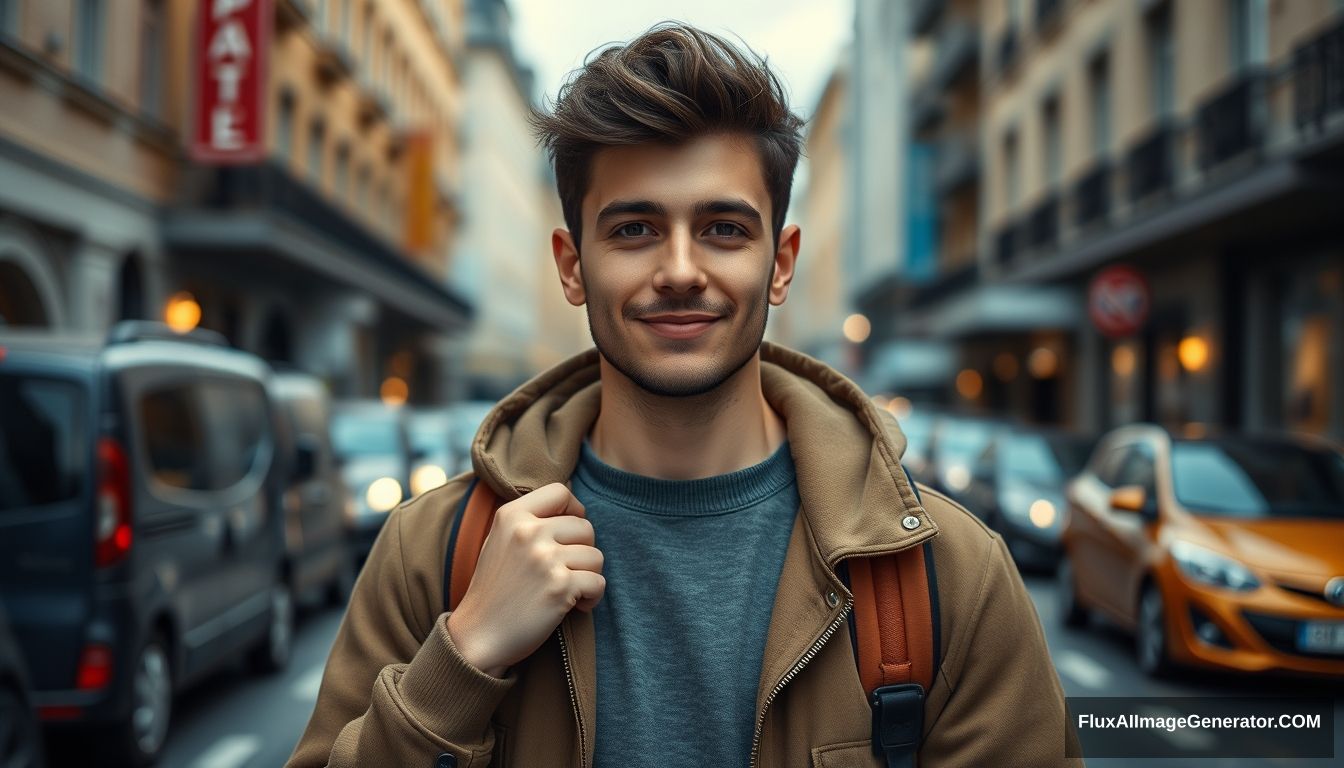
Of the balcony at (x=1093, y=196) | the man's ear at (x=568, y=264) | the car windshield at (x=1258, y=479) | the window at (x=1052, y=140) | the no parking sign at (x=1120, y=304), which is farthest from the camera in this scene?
the window at (x=1052, y=140)

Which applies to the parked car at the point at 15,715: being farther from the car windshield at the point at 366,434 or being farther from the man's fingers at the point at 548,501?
the car windshield at the point at 366,434

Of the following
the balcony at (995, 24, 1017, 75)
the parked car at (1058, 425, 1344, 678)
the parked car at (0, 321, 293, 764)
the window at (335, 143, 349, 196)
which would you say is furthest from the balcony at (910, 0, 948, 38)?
the parked car at (0, 321, 293, 764)

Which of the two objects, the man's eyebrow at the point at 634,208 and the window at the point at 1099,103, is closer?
the man's eyebrow at the point at 634,208

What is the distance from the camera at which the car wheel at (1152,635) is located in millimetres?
7906

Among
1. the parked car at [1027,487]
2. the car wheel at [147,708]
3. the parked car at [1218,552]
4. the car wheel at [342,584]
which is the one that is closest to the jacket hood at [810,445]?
the car wheel at [147,708]

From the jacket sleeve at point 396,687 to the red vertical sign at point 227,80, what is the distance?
16.9 meters

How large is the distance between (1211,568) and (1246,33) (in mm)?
12151

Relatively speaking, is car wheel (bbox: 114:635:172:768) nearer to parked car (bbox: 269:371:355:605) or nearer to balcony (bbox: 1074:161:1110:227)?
parked car (bbox: 269:371:355:605)

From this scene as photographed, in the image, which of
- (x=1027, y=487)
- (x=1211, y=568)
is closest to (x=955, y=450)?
(x=1027, y=487)

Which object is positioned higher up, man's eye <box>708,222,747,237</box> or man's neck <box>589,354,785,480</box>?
man's eye <box>708,222,747,237</box>

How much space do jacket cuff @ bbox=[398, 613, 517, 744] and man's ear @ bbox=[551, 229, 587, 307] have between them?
26.2 inches

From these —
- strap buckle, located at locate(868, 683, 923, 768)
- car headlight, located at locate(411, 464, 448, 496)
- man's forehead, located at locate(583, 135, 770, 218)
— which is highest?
man's forehead, located at locate(583, 135, 770, 218)

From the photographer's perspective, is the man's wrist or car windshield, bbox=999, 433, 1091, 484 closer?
the man's wrist

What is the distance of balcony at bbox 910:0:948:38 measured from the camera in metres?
37.8
